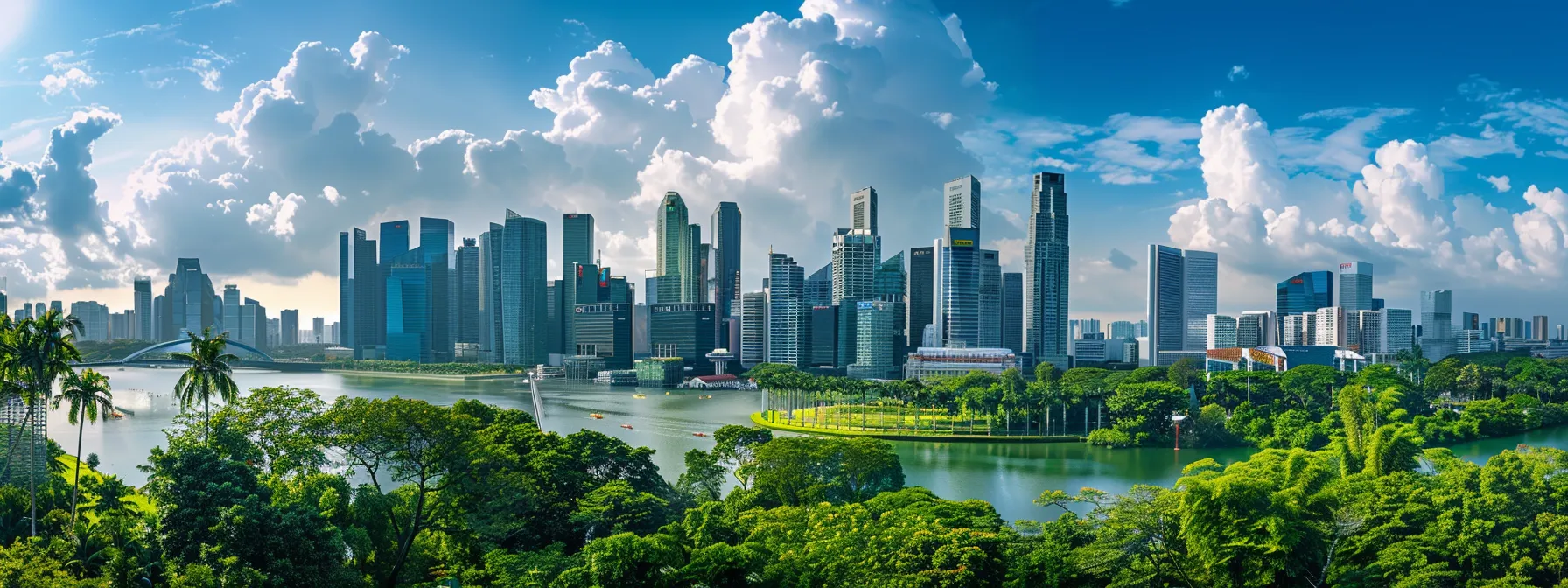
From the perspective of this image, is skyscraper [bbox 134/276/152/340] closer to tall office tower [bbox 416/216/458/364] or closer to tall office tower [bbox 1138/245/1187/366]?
tall office tower [bbox 416/216/458/364]

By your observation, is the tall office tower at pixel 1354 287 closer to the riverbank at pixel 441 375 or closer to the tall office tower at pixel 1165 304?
the tall office tower at pixel 1165 304

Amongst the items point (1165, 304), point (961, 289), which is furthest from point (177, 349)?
point (1165, 304)

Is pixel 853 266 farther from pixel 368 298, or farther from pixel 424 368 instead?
pixel 368 298

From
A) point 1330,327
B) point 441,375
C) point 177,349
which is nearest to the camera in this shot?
point 177,349

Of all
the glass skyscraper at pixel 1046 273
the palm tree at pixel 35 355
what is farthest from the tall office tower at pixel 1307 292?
the palm tree at pixel 35 355

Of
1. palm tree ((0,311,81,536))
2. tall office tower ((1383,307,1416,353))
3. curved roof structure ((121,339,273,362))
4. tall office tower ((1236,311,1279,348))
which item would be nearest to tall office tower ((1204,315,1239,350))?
tall office tower ((1236,311,1279,348))

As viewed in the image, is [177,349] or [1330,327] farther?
[1330,327]
